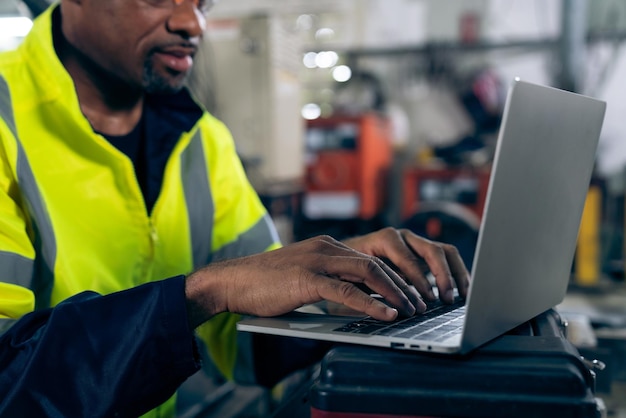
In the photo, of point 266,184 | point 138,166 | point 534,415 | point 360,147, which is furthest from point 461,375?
point 360,147

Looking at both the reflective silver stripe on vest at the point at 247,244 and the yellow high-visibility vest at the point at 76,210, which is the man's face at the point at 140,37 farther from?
the reflective silver stripe on vest at the point at 247,244

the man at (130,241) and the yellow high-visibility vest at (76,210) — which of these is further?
the yellow high-visibility vest at (76,210)

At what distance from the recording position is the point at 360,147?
399 centimetres

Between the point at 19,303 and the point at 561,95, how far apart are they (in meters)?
0.65

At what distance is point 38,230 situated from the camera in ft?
2.98

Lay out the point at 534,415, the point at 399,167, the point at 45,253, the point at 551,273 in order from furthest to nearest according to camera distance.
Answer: the point at 399,167
the point at 45,253
the point at 551,273
the point at 534,415

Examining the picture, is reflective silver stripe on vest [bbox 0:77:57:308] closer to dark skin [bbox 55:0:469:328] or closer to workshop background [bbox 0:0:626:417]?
dark skin [bbox 55:0:469:328]

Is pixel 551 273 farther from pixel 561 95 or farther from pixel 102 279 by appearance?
pixel 102 279

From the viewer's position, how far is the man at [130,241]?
65cm

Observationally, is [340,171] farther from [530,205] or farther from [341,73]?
[530,205]

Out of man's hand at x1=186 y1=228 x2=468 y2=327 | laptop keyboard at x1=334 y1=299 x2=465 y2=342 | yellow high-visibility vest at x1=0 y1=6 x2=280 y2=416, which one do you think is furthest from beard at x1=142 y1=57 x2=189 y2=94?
laptop keyboard at x1=334 y1=299 x2=465 y2=342

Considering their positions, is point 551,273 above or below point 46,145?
below

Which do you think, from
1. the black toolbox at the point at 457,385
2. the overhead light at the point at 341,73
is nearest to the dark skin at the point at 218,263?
the black toolbox at the point at 457,385

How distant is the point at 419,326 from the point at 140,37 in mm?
734
